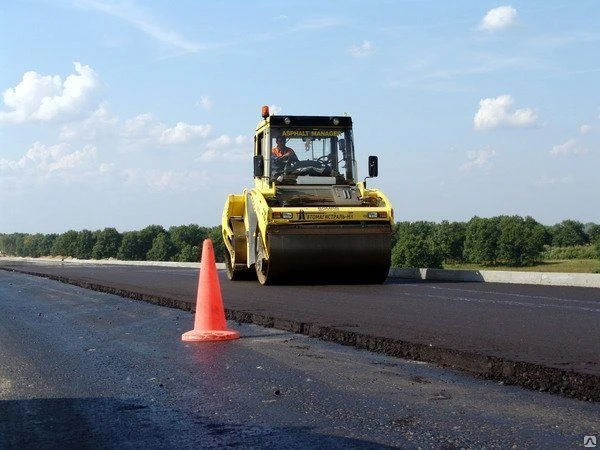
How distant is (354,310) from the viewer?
11109mm

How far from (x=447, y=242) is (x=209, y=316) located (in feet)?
514

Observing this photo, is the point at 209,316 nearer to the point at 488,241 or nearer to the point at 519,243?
the point at 519,243

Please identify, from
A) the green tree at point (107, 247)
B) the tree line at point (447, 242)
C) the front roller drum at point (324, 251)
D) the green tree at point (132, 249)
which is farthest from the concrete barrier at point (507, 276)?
the green tree at point (107, 247)

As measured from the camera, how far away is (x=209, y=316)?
28.2ft

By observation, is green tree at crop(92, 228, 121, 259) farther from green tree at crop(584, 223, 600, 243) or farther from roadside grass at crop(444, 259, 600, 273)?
green tree at crop(584, 223, 600, 243)

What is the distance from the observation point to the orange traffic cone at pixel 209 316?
8.38 meters

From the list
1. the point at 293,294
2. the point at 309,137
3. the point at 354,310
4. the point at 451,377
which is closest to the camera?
the point at 451,377

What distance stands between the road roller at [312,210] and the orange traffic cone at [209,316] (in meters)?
7.42

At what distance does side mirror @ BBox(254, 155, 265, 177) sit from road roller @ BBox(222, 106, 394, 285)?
2 cm

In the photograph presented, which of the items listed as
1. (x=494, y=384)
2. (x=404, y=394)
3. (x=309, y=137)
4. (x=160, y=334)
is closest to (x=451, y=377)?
(x=494, y=384)

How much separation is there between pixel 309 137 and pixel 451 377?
12620 millimetres

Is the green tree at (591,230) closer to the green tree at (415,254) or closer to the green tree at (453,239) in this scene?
the green tree at (453,239)

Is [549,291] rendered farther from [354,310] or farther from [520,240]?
[520,240]

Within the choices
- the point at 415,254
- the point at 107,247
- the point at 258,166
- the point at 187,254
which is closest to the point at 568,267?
the point at 415,254
